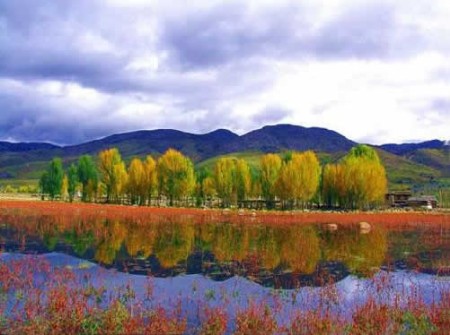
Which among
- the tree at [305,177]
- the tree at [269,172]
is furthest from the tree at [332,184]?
the tree at [269,172]

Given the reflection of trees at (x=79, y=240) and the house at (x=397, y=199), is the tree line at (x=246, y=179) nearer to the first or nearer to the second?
the house at (x=397, y=199)

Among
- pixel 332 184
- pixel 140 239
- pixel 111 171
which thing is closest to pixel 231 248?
pixel 140 239

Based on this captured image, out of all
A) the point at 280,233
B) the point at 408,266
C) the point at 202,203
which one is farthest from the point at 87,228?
the point at 202,203


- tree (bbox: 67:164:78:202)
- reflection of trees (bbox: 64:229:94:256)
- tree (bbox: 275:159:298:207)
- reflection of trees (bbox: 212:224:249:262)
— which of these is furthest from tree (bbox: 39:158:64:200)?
reflection of trees (bbox: 64:229:94:256)

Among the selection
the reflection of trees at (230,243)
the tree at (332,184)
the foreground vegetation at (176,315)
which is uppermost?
the tree at (332,184)

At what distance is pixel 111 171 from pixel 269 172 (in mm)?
37833

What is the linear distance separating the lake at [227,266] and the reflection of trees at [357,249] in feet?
0.27

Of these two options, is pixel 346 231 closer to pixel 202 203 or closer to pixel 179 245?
pixel 179 245

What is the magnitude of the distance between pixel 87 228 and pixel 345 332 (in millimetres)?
39183

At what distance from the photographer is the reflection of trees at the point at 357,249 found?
33.2 meters

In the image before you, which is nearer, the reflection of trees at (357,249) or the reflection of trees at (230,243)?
the reflection of trees at (357,249)

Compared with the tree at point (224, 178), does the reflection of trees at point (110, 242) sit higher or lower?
lower

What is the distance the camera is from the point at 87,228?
50.8 meters

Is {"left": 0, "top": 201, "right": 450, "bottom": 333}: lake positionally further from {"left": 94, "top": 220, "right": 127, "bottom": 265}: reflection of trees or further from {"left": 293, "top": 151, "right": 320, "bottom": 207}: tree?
{"left": 293, "top": 151, "right": 320, "bottom": 207}: tree
